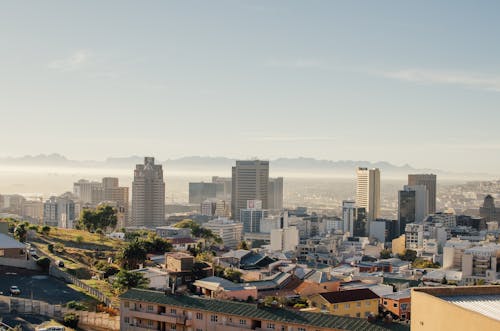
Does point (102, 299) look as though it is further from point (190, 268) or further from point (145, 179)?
point (145, 179)

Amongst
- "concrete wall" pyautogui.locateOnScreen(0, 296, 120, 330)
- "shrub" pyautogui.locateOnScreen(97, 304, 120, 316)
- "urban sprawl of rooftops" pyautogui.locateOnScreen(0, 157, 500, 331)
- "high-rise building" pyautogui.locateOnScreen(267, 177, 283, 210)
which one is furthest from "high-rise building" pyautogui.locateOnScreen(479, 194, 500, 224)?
"concrete wall" pyautogui.locateOnScreen(0, 296, 120, 330)

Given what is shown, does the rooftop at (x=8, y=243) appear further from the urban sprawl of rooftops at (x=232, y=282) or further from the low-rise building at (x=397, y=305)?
the low-rise building at (x=397, y=305)

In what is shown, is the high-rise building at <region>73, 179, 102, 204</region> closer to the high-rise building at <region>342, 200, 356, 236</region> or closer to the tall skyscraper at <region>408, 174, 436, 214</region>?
the high-rise building at <region>342, 200, 356, 236</region>

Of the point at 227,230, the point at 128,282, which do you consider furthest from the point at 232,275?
the point at 227,230

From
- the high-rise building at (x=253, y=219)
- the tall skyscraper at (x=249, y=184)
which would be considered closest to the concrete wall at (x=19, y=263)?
the high-rise building at (x=253, y=219)

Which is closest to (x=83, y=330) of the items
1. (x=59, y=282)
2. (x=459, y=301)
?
(x=59, y=282)
